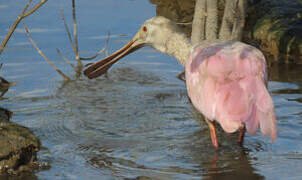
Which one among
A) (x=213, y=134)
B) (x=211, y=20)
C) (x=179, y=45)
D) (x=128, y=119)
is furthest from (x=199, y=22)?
(x=213, y=134)

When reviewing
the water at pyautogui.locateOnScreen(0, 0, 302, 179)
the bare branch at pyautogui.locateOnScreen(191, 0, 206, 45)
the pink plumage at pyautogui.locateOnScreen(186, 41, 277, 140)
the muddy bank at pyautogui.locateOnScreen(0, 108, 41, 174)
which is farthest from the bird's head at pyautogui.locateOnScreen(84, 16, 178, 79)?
the muddy bank at pyautogui.locateOnScreen(0, 108, 41, 174)

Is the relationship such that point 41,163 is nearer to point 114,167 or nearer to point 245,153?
point 114,167

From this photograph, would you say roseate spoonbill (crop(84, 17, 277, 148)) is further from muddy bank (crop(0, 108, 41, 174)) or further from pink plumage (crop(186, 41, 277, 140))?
muddy bank (crop(0, 108, 41, 174))

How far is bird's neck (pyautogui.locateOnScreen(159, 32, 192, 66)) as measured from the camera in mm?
7729

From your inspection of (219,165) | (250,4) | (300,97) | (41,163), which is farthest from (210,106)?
(250,4)

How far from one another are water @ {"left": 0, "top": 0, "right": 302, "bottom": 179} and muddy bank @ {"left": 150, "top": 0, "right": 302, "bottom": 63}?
482 millimetres

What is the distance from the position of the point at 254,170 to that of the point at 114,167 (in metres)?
1.24

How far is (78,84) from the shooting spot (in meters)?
9.05

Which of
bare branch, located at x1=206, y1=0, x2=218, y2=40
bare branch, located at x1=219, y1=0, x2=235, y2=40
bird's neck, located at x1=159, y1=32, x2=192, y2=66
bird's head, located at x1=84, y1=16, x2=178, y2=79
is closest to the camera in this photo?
bird's neck, located at x1=159, y1=32, x2=192, y2=66

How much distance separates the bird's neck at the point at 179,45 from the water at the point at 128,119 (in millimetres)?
639

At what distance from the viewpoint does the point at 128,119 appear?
764 cm

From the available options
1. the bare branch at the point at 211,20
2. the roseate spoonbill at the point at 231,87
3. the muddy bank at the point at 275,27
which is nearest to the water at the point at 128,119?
the roseate spoonbill at the point at 231,87

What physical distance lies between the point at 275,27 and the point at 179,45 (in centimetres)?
332

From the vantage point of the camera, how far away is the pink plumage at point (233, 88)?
5.90 m
